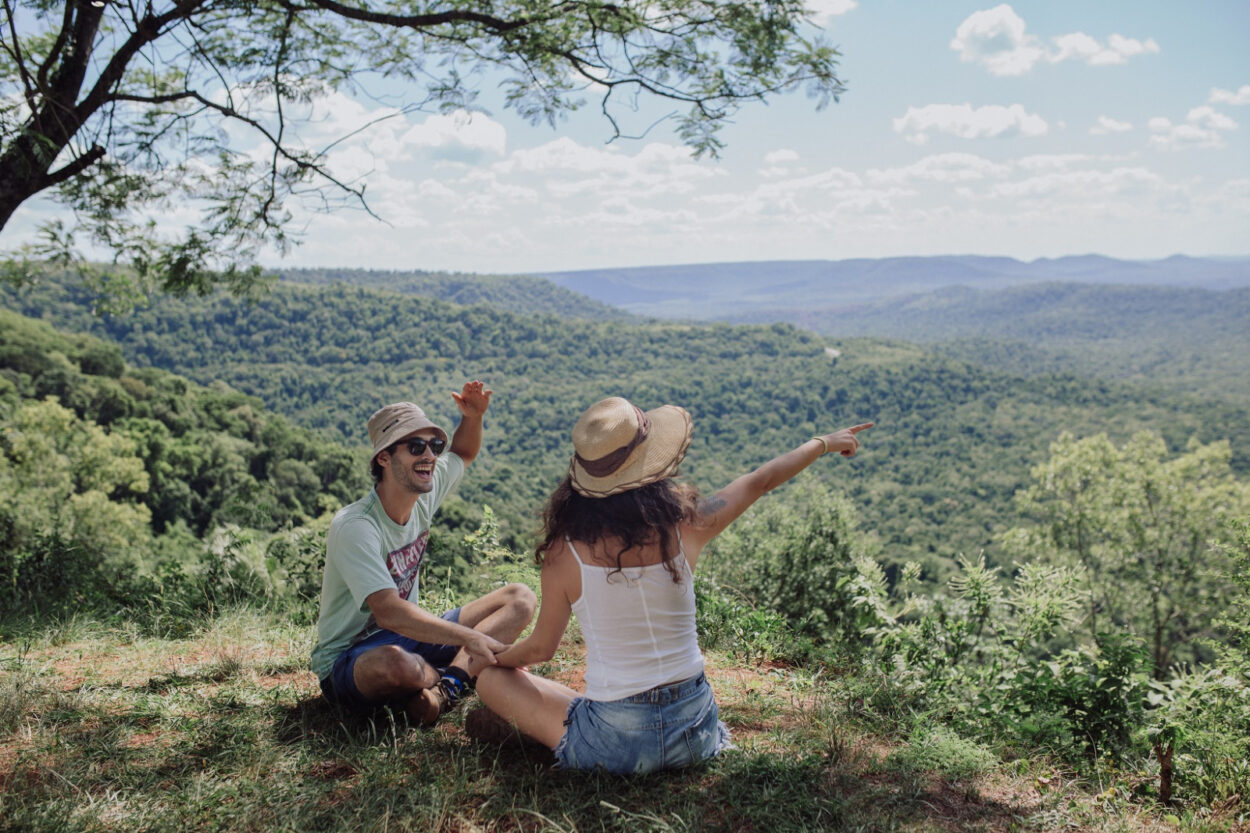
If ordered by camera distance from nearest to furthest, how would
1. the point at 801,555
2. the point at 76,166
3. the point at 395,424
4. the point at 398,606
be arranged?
the point at 398,606, the point at 395,424, the point at 76,166, the point at 801,555

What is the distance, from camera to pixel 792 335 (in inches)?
4441

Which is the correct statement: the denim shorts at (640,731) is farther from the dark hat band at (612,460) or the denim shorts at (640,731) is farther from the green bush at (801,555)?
the green bush at (801,555)

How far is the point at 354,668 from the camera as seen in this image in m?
2.68

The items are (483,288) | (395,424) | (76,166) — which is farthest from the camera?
(483,288)

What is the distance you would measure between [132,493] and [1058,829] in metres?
28.9

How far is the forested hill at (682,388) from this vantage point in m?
64.0

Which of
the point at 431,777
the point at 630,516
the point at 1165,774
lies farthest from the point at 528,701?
the point at 1165,774

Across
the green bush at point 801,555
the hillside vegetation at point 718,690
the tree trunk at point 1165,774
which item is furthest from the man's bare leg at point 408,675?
the green bush at point 801,555

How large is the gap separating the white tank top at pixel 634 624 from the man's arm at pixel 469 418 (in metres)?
1.19

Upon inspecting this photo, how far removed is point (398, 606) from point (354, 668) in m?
0.32

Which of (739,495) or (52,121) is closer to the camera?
(739,495)

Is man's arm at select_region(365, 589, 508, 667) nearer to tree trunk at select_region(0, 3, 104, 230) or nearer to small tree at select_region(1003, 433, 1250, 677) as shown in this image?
tree trunk at select_region(0, 3, 104, 230)

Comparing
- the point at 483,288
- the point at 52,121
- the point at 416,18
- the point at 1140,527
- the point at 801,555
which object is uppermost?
the point at 483,288

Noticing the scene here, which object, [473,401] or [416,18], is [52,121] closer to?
[416,18]
